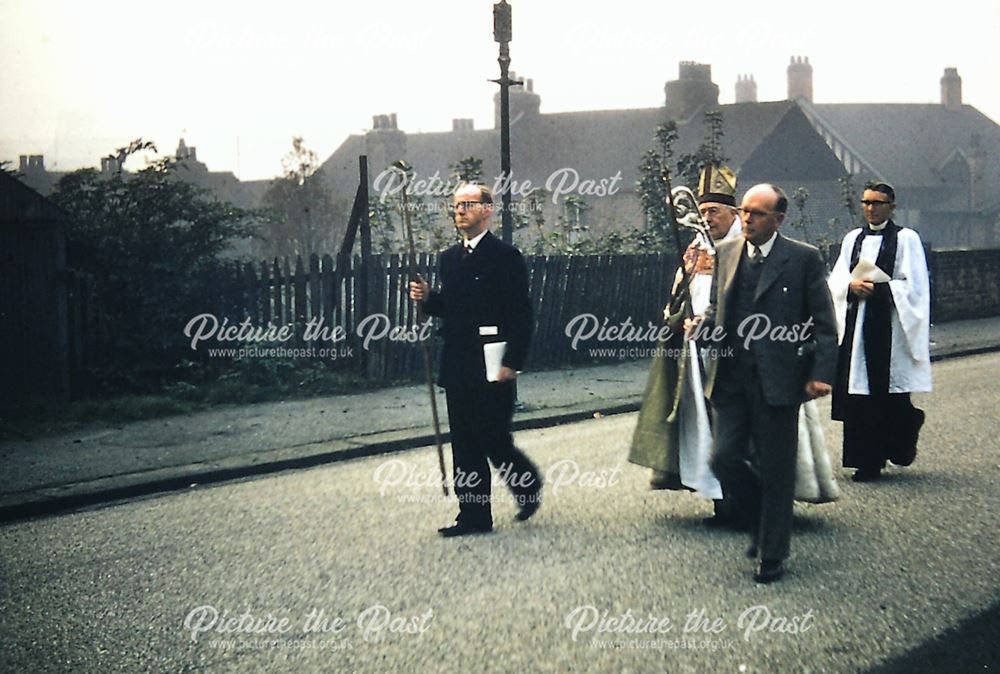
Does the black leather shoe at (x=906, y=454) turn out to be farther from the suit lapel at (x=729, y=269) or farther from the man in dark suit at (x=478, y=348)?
the man in dark suit at (x=478, y=348)

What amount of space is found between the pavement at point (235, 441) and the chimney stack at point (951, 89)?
248ft

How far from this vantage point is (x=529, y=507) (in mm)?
7059

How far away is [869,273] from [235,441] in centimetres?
530

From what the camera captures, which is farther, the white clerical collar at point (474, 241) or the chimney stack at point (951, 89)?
the chimney stack at point (951, 89)

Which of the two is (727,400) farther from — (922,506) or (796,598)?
(922,506)

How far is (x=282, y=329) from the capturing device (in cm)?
1370

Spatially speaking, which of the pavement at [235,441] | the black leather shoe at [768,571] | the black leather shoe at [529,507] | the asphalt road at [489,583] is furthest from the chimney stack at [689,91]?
the black leather shoe at [768,571]

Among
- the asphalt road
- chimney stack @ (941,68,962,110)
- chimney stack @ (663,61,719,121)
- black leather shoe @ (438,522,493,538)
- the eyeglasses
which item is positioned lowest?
the asphalt road

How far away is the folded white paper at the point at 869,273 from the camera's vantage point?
28.0 ft

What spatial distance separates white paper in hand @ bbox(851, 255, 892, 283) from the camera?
28.0 ft

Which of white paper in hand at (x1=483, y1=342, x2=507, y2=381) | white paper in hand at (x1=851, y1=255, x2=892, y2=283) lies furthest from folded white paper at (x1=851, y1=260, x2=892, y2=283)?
white paper in hand at (x1=483, y1=342, x2=507, y2=381)

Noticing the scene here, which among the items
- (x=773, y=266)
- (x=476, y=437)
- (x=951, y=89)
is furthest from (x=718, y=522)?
(x=951, y=89)

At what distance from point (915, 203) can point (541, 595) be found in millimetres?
69656

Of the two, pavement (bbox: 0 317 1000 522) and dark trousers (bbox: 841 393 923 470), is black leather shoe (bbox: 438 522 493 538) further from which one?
dark trousers (bbox: 841 393 923 470)
